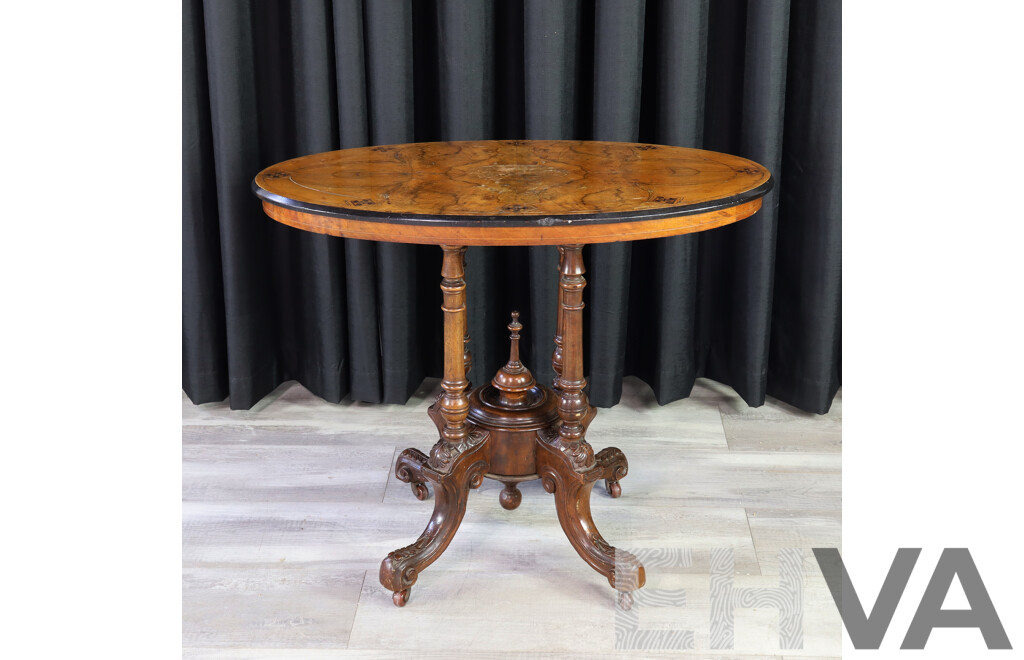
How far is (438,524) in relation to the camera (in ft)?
6.08

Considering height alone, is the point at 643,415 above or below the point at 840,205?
below

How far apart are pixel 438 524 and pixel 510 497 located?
275 millimetres

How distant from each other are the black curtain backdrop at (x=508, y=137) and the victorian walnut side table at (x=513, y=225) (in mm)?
295

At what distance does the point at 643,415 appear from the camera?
8.38 feet

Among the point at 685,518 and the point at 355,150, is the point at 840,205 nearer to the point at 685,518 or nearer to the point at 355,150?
the point at 685,518

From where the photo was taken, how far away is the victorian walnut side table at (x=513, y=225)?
1.45 m

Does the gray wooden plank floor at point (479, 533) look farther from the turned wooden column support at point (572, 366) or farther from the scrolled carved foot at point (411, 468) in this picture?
the turned wooden column support at point (572, 366)

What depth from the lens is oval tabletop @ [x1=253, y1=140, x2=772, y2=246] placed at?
1.43 meters

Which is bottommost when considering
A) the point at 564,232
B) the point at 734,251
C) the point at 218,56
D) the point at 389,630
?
the point at 389,630

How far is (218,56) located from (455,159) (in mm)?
778

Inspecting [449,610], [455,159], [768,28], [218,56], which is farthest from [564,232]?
[218,56]
